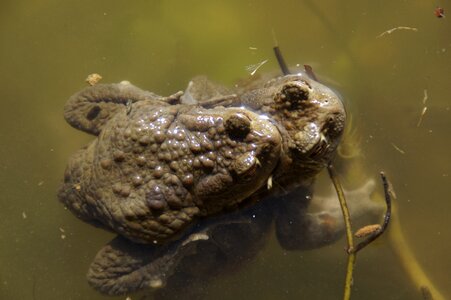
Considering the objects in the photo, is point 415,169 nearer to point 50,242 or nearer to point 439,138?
point 439,138

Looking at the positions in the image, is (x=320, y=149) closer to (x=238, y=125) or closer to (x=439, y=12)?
(x=238, y=125)

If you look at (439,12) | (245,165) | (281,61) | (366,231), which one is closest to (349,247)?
(366,231)

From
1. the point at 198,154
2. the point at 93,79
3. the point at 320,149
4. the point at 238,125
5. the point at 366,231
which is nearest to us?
the point at 238,125

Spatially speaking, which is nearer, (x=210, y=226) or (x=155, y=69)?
(x=210, y=226)

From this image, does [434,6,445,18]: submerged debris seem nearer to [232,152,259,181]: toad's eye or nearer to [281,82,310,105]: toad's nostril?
[281,82,310,105]: toad's nostril

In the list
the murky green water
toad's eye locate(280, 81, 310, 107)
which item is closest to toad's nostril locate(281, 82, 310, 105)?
toad's eye locate(280, 81, 310, 107)

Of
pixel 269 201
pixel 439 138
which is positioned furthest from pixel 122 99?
pixel 439 138

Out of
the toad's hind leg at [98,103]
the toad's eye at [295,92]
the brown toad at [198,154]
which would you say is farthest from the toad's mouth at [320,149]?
the toad's hind leg at [98,103]
